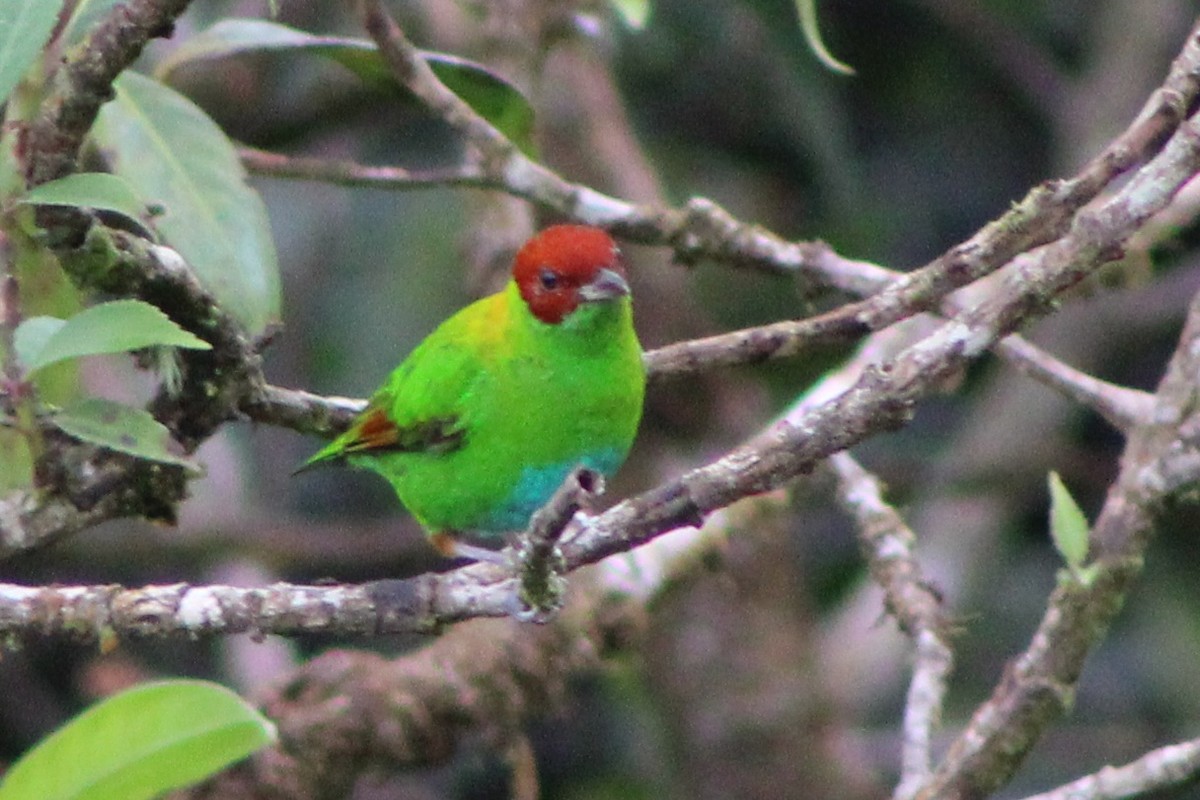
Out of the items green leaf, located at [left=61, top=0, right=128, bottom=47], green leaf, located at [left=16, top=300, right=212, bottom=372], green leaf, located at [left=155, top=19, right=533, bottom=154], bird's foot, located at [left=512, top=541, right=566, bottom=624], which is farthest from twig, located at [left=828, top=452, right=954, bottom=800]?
green leaf, located at [left=61, top=0, right=128, bottom=47]

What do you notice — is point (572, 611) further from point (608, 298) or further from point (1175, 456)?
point (1175, 456)

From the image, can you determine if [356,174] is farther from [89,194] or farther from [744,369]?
[744,369]

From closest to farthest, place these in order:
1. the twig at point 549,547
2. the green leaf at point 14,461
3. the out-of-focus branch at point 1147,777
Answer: the twig at point 549,547, the green leaf at point 14,461, the out-of-focus branch at point 1147,777

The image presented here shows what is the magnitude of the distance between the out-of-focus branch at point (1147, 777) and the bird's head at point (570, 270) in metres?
1.41

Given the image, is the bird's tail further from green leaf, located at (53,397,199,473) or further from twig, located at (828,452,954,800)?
green leaf, located at (53,397,199,473)

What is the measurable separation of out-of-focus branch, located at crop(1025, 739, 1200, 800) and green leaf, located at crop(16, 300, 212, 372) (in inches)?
64.0

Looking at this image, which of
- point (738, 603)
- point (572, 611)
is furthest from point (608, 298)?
point (738, 603)

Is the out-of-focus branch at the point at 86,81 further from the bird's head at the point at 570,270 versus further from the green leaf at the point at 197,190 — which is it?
the bird's head at the point at 570,270

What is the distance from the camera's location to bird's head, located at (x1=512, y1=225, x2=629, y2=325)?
3.46 meters

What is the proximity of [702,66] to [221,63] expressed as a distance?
5.89ft

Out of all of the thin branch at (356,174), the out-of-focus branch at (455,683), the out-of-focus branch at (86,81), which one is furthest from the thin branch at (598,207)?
the out-of-focus branch at (86,81)

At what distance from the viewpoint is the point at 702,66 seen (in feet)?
20.1

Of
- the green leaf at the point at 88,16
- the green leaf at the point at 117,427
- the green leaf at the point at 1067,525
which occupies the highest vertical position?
the green leaf at the point at 1067,525

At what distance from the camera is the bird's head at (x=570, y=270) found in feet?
11.3
